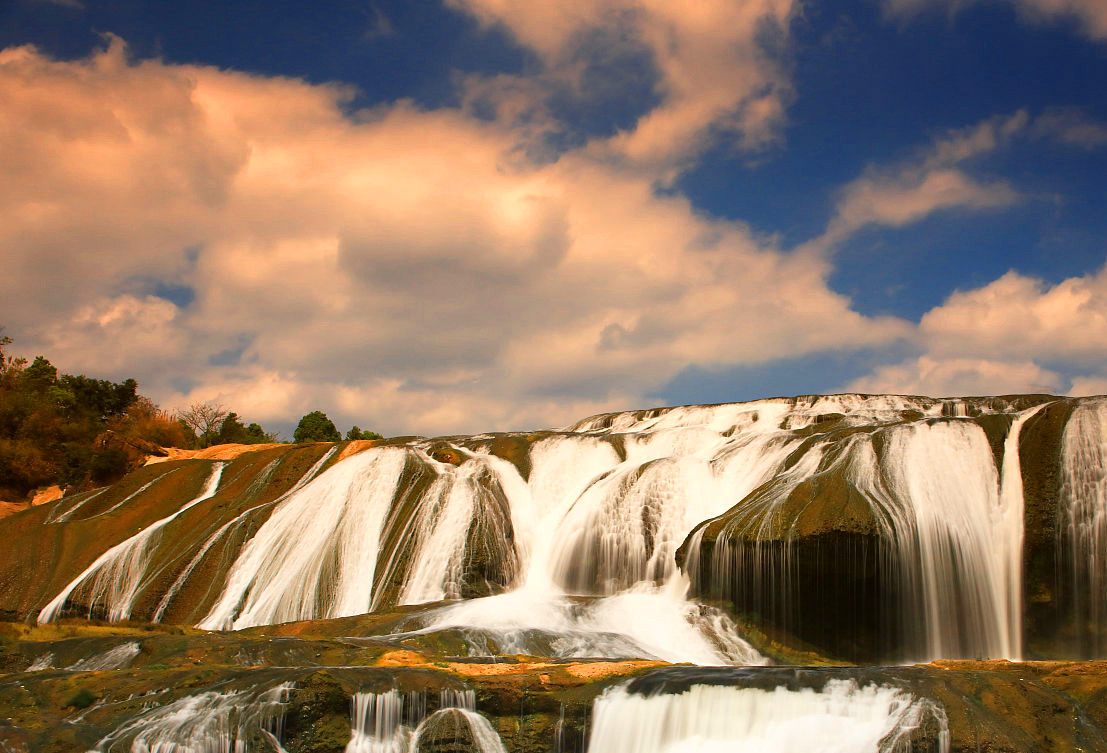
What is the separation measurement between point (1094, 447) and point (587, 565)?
12.5 m

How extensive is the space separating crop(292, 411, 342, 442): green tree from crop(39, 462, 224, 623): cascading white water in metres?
32.2

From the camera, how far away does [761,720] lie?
10.3 m

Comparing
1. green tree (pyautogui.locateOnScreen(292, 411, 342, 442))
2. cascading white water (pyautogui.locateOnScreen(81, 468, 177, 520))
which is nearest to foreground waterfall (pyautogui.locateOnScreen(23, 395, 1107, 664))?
cascading white water (pyautogui.locateOnScreen(81, 468, 177, 520))

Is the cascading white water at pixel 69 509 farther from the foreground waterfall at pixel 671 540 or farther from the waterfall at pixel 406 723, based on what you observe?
the waterfall at pixel 406 723

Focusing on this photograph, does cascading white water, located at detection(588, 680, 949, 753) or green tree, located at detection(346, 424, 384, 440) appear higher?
green tree, located at detection(346, 424, 384, 440)

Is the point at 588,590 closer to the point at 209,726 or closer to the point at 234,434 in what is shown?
the point at 209,726

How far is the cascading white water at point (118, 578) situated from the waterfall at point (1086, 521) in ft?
81.5

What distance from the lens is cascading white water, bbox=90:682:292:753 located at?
10141 millimetres

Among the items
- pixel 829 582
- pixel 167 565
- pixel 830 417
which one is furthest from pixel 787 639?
pixel 167 565

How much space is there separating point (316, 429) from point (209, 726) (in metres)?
51.0

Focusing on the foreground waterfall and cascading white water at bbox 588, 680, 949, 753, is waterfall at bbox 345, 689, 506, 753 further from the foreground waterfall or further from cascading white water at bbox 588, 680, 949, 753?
the foreground waterfall

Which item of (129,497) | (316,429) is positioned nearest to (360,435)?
(316,429)

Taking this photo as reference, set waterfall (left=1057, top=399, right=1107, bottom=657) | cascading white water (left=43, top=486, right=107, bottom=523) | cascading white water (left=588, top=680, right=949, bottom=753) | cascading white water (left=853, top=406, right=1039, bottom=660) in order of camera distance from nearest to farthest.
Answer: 1. cascading white water (left=588, top=680, right=949, bottom=753)
2. waterfall (left=1057, top=399, right=1107, bottom=657)
3. cascading white water (left=853, top=406, right=1039, bottom=660)
4. cascading white water (left=43, top=486, right=107, bottom=523)

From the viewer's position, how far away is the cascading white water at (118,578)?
24188 millimetres
